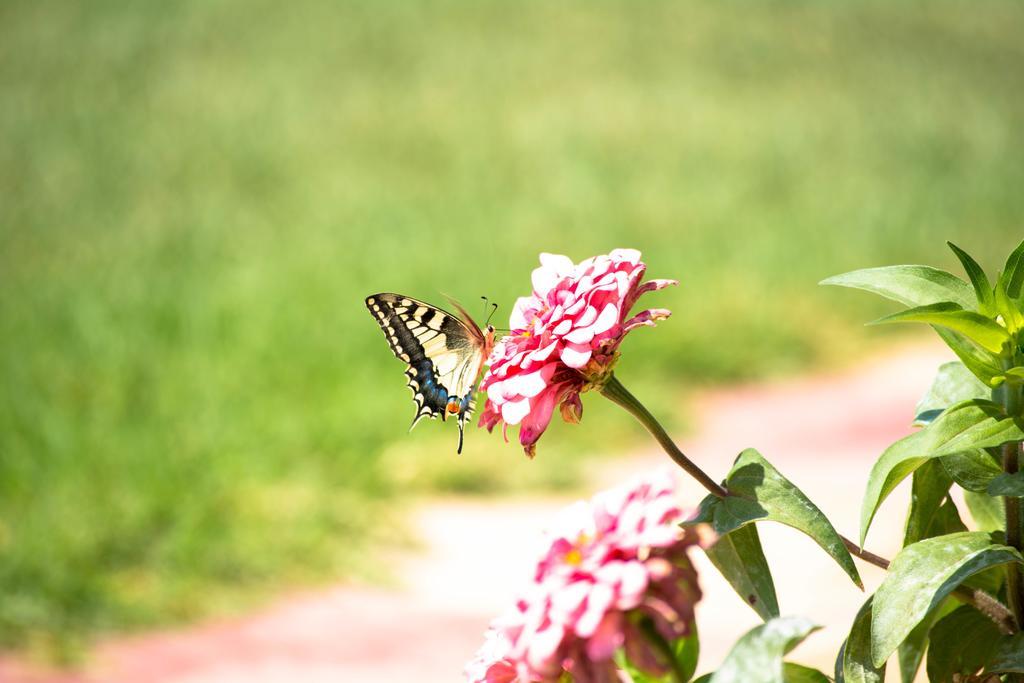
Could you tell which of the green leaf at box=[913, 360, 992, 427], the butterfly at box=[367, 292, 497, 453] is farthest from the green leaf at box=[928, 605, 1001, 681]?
the butterfly at box=[367, 292, 497, 453]

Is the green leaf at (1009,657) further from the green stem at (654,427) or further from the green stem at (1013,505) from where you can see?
the green stem at (654,427)

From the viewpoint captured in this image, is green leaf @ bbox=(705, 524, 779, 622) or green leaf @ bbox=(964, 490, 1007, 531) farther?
green leaf @ bbox=(964, 490, 1007, 531)

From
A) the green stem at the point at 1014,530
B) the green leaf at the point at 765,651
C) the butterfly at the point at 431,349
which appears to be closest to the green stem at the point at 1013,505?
the green stem at the point at 1014,530

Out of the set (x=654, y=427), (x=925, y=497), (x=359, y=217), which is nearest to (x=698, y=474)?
(x=654, y=427)

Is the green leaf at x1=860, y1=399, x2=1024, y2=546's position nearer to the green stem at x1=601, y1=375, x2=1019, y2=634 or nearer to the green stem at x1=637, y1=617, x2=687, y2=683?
the green stem at x1=601, y1=375, x2=1019, y2=634

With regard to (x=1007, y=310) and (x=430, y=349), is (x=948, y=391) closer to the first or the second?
(x=1007, y=310)

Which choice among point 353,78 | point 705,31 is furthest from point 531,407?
point 705,31

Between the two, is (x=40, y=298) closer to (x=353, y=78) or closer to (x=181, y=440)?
(x=181, y=440)
